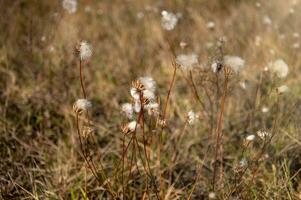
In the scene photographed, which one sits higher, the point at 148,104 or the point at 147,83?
the point at 147,83

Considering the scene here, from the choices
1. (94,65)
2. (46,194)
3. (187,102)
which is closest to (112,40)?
(94,65)

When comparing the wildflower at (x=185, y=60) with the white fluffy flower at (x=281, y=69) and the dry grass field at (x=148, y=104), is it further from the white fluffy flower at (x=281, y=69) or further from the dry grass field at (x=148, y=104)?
the white fluffy flower at (x=281, y=69)

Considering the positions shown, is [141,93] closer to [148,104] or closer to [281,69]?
[148,104]

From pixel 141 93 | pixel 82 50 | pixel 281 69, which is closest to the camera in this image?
pixel 141 93

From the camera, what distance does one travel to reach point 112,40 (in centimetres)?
455

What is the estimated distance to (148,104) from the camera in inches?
77.7

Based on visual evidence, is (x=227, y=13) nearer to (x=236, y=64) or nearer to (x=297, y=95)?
(x=297, y=95)

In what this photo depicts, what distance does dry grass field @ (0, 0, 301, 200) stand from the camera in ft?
7.29

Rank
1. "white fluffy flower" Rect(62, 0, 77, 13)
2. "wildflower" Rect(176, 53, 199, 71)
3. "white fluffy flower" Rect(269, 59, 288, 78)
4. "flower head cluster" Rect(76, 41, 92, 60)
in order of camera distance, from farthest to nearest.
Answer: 1. "white fluffy flower" Rect(62, 0, 77, 13)
2. "white fluffy flower" Rect(269, 59, 288, 78)
3. "wildflower" Rect(176, 53, 199, 71)
4. "flower head cluster" Rect(76, 41, 92, 60)

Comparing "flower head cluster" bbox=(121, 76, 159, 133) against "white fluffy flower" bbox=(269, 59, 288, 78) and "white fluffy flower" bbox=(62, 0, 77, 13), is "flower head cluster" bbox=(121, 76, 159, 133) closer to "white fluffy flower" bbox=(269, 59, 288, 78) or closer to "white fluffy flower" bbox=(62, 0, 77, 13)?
"white fluffy flower" bbox=(269, 59, 288, 78)

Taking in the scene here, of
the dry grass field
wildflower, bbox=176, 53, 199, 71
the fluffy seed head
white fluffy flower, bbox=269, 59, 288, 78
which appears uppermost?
the fluffy seed head

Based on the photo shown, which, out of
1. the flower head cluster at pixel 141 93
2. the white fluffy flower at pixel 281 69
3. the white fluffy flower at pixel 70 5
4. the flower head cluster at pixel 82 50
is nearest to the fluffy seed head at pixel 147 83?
the flower head cluster at pixel 141 93

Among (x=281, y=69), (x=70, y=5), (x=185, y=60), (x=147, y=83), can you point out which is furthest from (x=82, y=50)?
(x=70, y=5)

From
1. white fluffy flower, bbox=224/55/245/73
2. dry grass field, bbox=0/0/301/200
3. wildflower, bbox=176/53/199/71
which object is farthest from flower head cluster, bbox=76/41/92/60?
white fluffy flower, bbox=224/55/245/73
